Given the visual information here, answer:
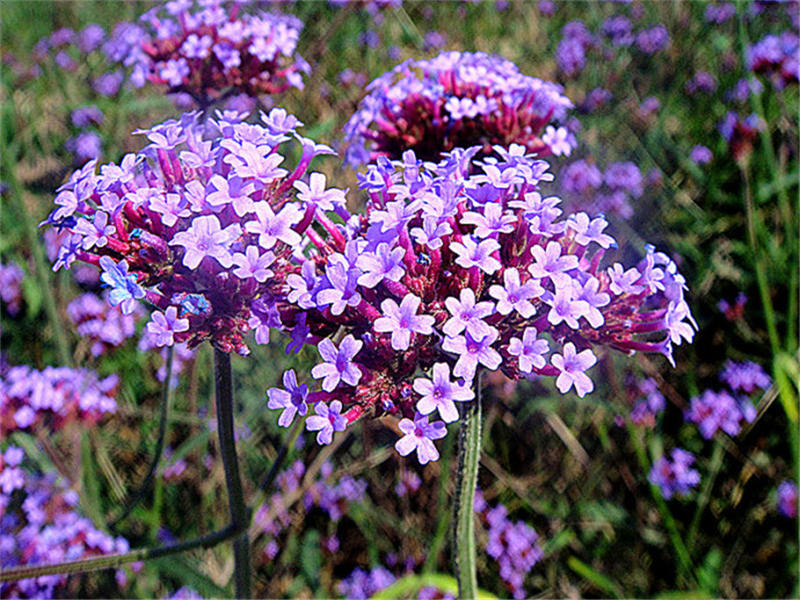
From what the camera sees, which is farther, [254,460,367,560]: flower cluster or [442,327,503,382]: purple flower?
[254,460,367,560]: flower cluster

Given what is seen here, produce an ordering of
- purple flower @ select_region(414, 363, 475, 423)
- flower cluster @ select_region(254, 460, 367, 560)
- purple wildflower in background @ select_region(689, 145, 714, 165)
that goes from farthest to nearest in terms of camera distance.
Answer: purple wildflower in background @ select_region(689, 145, 714, 165) → flower cluster @ select_region(254, 460, 367, 560) → purple flower @ select_region(414, 363, 475, 423)

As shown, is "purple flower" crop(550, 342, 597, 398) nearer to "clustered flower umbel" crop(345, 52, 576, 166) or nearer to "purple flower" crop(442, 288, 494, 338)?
"purple flower" crop(442, 288, 494, 338)

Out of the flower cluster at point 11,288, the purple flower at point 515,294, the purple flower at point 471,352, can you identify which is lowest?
the flower cluster at point 11,288

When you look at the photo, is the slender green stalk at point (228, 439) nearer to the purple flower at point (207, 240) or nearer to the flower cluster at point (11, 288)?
the purple flower at point (207, 240)

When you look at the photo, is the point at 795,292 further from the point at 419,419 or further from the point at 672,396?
the point at 419,419

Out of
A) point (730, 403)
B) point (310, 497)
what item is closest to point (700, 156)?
point (730, 403)

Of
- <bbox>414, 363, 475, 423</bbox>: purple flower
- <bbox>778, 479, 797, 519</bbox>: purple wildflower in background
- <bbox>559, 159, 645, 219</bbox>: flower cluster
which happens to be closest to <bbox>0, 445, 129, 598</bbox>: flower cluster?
<bbox>414, 363, 475, 423</bbox>: purple flower

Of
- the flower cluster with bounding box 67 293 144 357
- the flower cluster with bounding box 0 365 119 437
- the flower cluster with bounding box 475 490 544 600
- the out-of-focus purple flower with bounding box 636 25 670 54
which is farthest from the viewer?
the out-of-focus purple flower with bounding box 636 25 670 54

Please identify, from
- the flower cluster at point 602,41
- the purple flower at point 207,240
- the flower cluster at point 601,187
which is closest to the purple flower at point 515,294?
the purple flower at point 207,240
